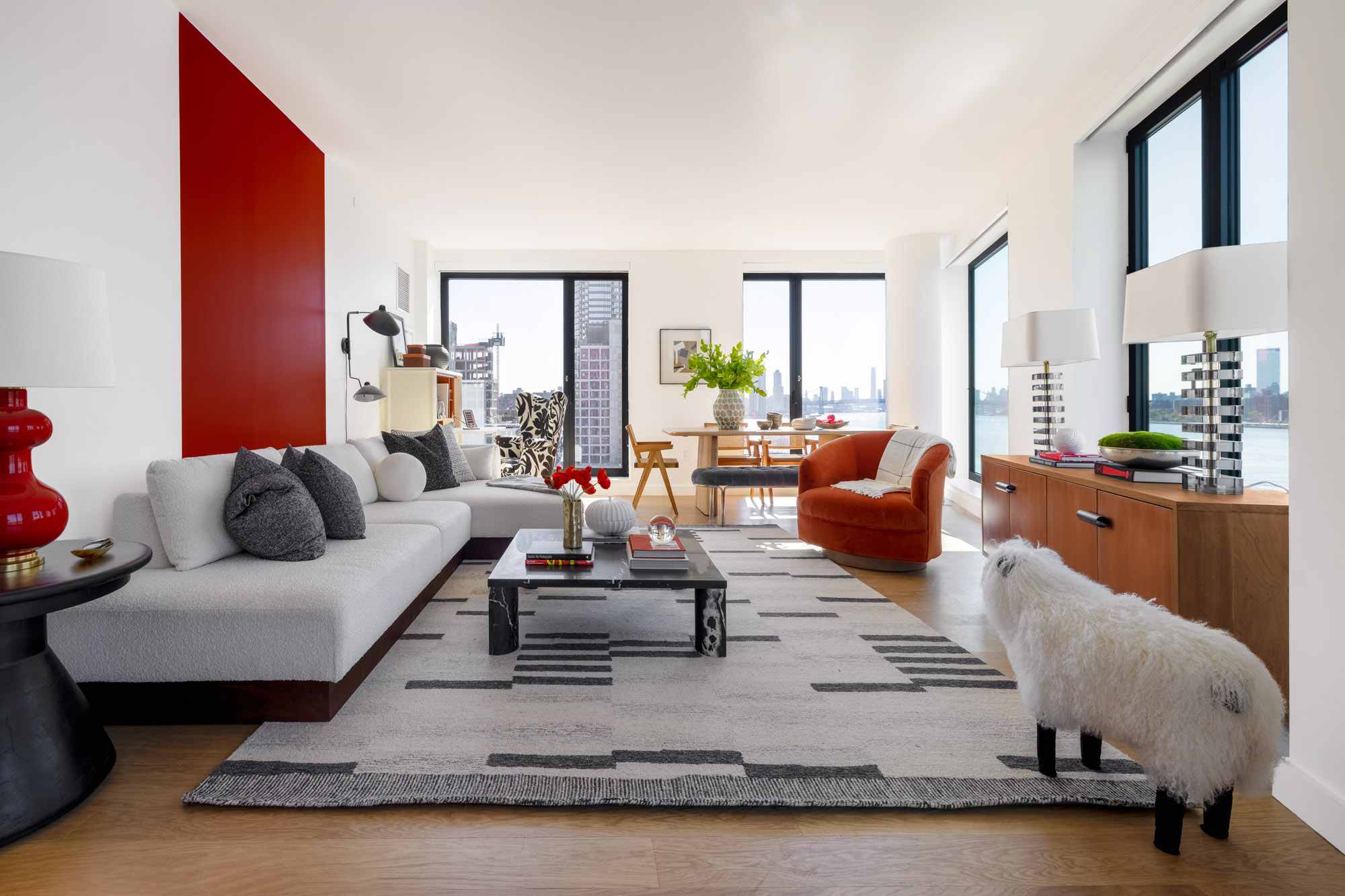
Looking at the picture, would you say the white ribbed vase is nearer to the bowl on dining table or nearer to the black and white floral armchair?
the bowl on dining table

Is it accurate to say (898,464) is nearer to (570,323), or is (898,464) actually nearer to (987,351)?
(987,351)

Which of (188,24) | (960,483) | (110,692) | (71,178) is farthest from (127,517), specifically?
(960,483)

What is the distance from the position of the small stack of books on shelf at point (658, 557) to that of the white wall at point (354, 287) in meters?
3.29

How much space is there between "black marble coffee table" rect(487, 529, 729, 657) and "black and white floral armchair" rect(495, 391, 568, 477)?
12.0 ft

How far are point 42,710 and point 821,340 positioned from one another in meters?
7.59

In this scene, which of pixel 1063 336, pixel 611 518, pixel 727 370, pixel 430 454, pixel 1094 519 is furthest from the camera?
pixel 727 370

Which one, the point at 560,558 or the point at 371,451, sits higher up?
the point at 371,451

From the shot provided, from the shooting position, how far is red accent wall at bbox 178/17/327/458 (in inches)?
130

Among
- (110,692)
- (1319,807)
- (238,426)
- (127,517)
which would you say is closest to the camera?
(1319,807)

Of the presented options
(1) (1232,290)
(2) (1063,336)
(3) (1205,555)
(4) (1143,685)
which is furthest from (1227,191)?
(4) (1143,685)

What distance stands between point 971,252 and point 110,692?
717cm

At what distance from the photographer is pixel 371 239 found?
20.0 ft

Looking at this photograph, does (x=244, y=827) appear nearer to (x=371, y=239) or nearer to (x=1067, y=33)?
(x=1067, y=33)

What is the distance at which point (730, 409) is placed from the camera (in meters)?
6.11
